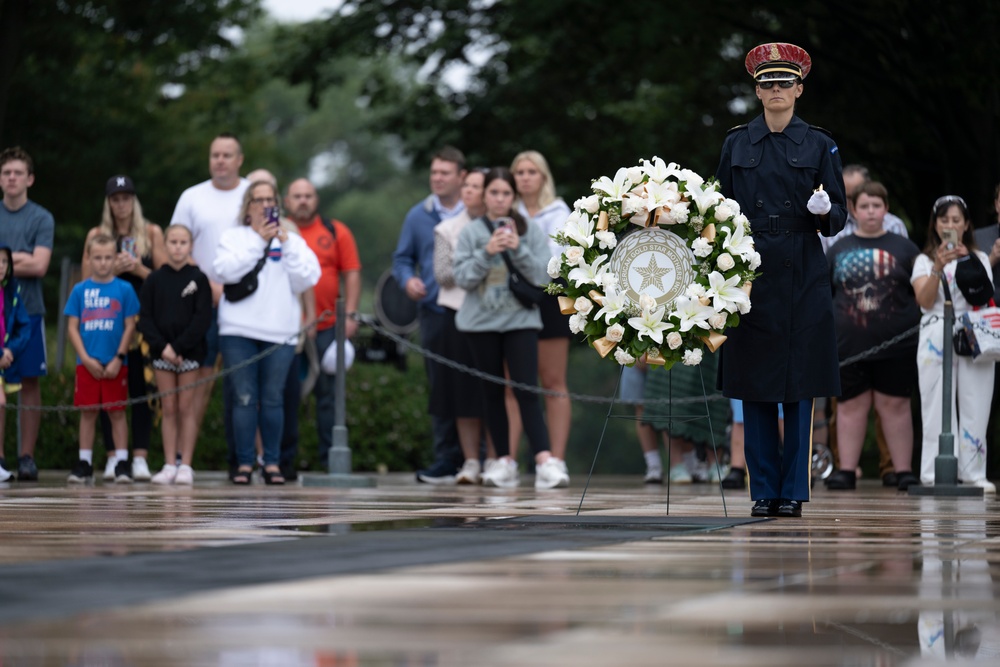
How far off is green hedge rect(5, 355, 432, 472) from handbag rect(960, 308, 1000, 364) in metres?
6.63

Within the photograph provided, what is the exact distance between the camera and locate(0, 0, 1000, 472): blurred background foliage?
1683 cm

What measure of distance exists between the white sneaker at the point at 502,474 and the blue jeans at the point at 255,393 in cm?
148

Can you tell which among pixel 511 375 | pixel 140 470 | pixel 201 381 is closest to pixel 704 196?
pixel 511 375

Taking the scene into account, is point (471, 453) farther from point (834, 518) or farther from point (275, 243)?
point (834, 518)

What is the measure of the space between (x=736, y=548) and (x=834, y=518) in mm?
2165

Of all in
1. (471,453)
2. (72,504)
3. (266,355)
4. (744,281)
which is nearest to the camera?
(744,281)

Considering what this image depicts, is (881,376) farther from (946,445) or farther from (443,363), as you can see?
(443,363)

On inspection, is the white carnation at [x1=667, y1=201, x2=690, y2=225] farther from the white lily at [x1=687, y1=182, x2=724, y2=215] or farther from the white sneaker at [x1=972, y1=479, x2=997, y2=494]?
the white sneaker at [x1=972, y1=479, x2=997, y2=494]

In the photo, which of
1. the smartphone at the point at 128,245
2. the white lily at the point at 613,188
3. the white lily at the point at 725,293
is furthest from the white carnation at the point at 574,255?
the smartphone at the point at 128,245

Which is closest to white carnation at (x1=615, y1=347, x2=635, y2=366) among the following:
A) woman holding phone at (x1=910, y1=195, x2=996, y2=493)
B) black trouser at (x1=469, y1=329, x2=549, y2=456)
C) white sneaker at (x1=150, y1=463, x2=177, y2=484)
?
black trouser at (x1=469, y1=329, x2=549, y2=456)

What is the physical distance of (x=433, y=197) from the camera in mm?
13594

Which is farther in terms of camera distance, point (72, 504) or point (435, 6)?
point (435, 6)

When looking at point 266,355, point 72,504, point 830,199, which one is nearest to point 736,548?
point 830,199

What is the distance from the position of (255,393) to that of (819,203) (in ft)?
17.5
